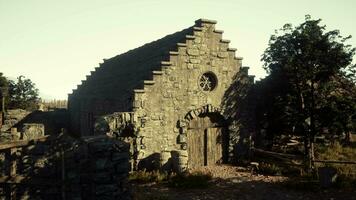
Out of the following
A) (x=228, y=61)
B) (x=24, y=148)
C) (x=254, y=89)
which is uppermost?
(x=228, y=61)

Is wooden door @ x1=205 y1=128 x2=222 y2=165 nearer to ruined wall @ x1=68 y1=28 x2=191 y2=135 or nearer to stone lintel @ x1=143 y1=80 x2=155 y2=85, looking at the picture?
stone lintel @ x1=143 y1=80 x2=155 y2=85

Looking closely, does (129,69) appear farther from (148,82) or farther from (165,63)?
(148,82)

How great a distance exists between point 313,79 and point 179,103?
6.77 meters

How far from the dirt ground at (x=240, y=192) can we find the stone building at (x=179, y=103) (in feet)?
6.86

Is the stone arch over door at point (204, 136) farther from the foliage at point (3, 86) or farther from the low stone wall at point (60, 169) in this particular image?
the foliage at point (3, 86)

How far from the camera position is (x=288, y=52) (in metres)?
17.9

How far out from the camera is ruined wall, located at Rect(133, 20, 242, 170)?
1631 centimetres

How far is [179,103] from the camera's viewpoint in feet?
56.2

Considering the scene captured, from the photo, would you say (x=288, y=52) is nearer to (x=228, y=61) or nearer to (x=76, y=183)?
(x=228, y=61)

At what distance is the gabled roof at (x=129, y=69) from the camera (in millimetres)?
17875

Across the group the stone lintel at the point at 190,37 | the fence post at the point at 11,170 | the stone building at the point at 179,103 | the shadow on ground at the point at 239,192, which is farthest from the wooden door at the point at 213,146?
the fence post at the point at 11,170

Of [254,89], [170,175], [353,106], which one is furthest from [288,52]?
[170,175]

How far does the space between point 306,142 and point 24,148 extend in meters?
14.6

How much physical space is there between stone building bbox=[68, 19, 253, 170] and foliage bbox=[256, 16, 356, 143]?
2.50 m
